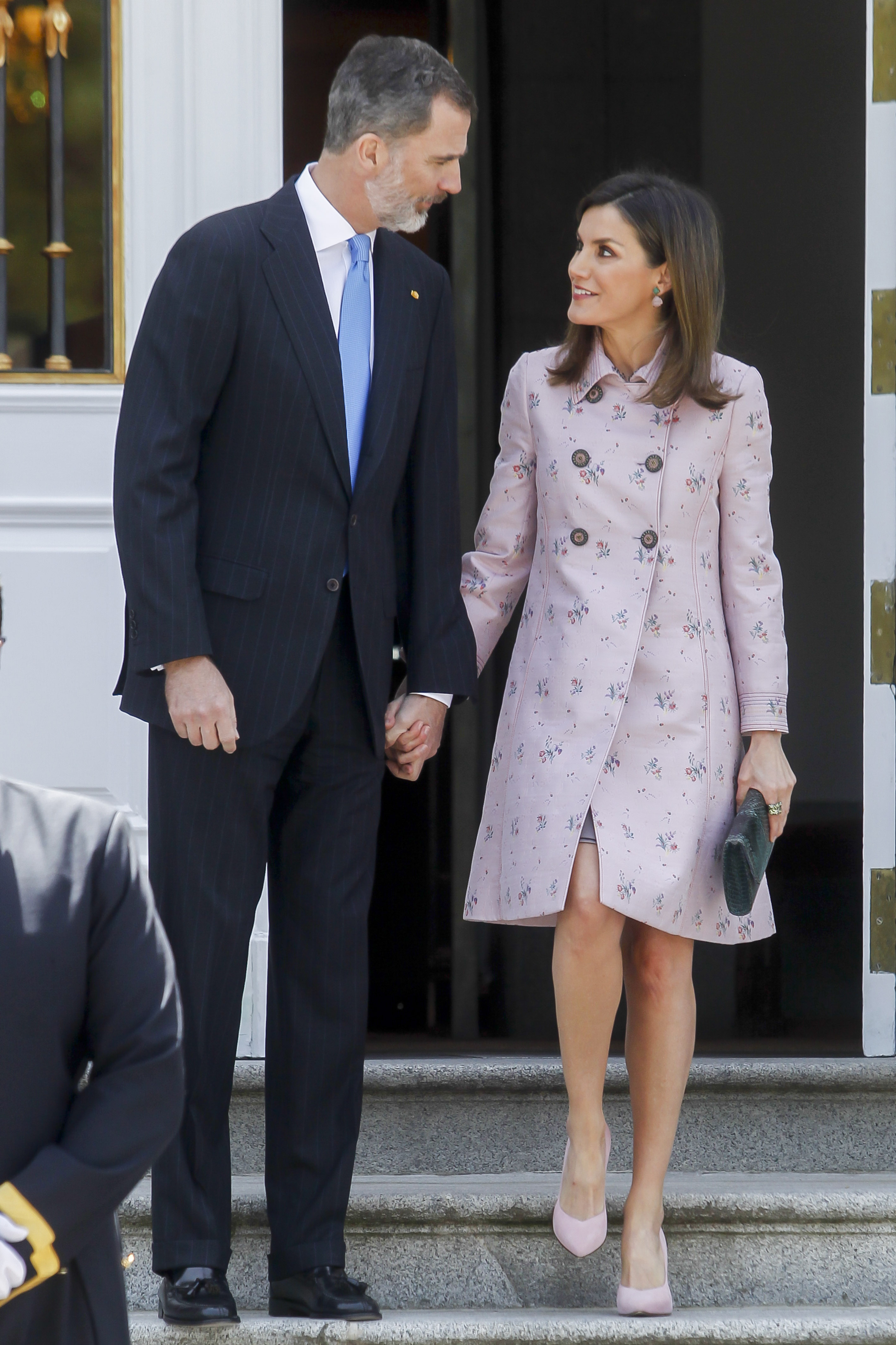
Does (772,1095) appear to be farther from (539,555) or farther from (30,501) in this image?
(30,501)

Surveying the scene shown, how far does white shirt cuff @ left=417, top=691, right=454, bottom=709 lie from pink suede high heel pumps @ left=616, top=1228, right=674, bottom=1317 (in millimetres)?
889

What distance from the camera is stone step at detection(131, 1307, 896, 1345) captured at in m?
2.39

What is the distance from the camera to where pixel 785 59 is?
351 centimetres

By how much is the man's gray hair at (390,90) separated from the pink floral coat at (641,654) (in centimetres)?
45

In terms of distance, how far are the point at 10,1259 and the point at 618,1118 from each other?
203cm

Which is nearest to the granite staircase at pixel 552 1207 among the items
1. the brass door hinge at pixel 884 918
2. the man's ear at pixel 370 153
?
the brass door hinge at pixel 884 918

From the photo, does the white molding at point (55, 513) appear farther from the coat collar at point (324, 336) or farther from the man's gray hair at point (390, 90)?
the man's gray hair at point (390, 90)

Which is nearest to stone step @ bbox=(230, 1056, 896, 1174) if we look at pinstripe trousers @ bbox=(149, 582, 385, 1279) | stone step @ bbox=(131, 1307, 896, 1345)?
stone step @ bbox=(131, 1307, 896, 1345)

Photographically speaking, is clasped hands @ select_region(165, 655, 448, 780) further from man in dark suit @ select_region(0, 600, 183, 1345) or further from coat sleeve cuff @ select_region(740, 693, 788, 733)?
man in dark suit @ select_region(0, 600, 183, 1345)

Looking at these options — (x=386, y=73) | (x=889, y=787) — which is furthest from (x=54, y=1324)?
(x=889, y=787)

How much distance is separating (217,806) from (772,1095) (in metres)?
1.33

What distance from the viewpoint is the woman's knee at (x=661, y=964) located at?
2592mm

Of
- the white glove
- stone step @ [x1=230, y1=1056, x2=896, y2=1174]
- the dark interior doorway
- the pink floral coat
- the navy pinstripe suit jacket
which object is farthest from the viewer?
the dark interior doorway

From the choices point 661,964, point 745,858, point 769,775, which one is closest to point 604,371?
point 769,775
